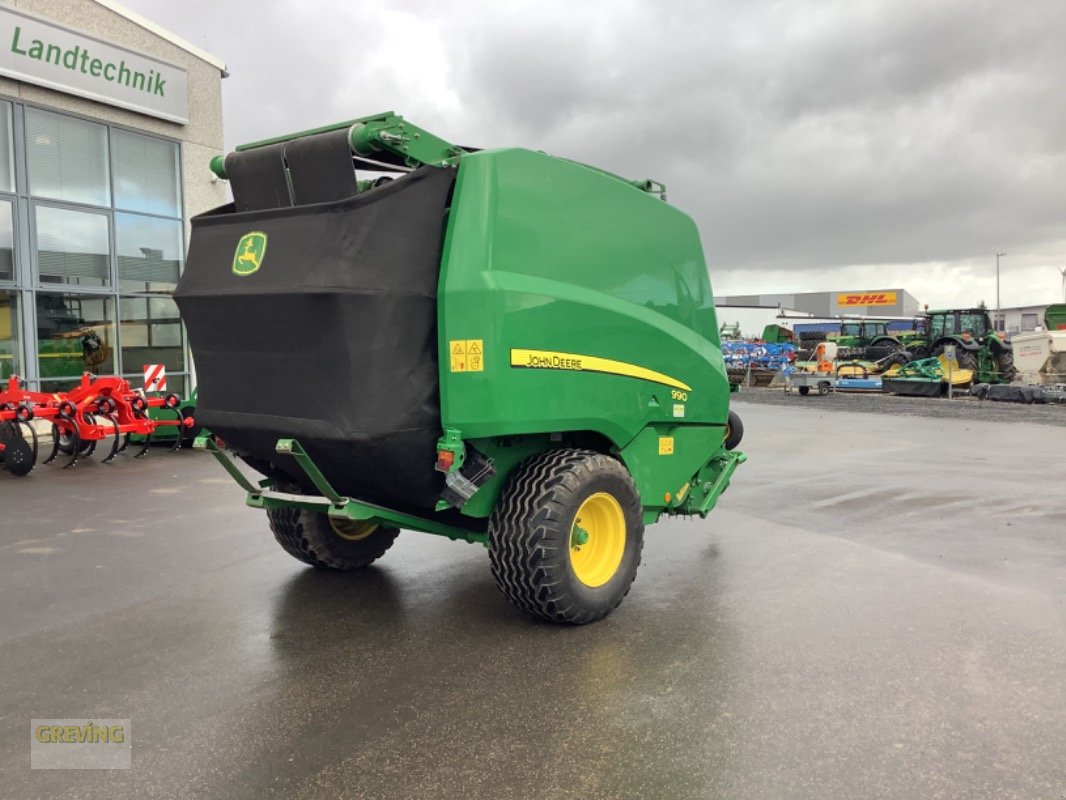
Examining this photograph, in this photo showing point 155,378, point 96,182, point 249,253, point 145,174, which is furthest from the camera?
point 145,174

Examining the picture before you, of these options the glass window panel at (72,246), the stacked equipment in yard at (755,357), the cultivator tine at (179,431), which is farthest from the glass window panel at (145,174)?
the stacked equipment in yard at (755,357)

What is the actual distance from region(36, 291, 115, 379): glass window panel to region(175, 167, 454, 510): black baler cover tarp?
12741mm

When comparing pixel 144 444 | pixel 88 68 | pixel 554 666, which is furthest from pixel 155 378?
pixel 554 666

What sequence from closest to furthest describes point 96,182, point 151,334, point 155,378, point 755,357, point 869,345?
1. point 155,378
2. point 96,182
3. point 151,334
4. point 755,357
5. point 869,345

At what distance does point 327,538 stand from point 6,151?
13.0 metres

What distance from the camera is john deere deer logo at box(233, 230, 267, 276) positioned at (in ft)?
14.4

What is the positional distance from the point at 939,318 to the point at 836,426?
14.3 m

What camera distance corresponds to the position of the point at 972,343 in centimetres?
2552

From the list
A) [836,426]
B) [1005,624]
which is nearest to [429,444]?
[1005,624]

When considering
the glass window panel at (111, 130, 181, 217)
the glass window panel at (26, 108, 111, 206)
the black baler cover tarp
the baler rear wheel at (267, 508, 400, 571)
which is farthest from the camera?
the glass window panel at (111, 130, 181, 217)

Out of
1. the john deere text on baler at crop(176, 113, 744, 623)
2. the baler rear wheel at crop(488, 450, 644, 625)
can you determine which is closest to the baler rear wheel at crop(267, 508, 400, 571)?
the john deere text on baler at crop(176, 113, 744, 623)

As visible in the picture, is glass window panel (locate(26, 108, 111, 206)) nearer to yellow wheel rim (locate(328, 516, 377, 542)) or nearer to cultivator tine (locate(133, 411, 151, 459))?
cultivator tine (locate(133, 411, 151, 459))

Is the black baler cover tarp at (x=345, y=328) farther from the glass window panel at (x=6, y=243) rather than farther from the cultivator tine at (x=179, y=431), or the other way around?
the glass window panel at (x=6, y=243)

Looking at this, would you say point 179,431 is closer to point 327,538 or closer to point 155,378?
point 155,378
